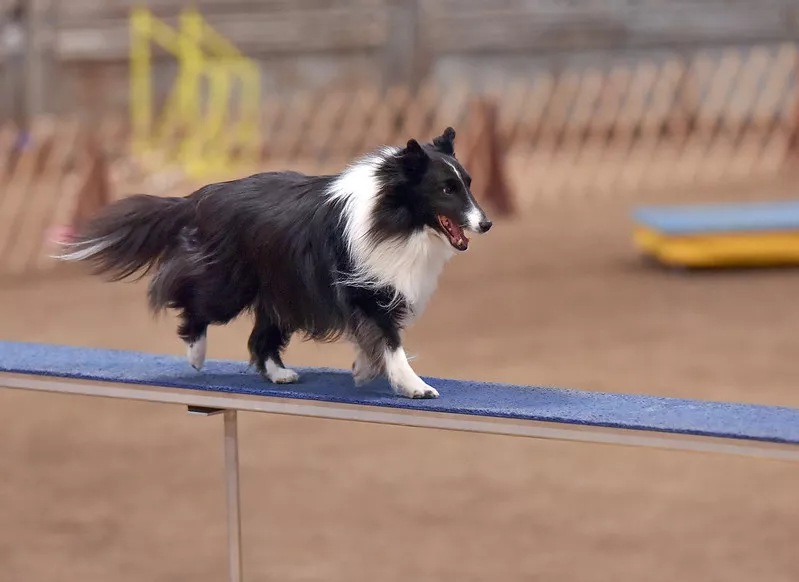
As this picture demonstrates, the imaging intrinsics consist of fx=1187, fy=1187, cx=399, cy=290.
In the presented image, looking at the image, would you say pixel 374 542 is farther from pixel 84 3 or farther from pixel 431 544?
pixel 84 3

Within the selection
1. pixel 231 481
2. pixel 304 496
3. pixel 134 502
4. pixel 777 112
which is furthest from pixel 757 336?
pixel 777 112

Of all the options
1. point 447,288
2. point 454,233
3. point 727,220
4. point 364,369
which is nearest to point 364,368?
point 364,369

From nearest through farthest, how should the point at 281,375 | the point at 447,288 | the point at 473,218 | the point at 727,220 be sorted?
1. the point at 473,218
2. the point at 281,375
3. the point at 447,288
4. the point at 727,220

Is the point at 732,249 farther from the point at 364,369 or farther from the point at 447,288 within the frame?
the point at 364,369

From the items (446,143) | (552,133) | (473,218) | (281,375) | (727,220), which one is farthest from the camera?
(552,133)

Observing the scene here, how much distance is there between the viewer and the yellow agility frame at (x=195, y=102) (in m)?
10.3

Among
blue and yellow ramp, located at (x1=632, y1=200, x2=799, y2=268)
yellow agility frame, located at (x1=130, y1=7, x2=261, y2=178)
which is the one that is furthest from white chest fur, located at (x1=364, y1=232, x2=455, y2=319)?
yellow agility frame, located at (x1=130, y1=7, x2=261, y2=178)

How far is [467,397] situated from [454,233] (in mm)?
341

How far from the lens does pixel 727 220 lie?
6668 mm

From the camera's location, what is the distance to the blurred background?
3.21m

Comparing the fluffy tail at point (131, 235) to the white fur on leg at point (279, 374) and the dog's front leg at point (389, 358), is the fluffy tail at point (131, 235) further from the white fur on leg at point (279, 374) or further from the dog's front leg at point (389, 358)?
the dog's front leg at point (389, 358)

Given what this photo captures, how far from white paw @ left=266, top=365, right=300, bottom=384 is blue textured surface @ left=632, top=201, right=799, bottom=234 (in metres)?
4.53

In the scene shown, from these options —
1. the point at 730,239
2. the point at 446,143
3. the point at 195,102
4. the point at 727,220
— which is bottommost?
the point at 446,143

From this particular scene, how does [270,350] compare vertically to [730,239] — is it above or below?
below
